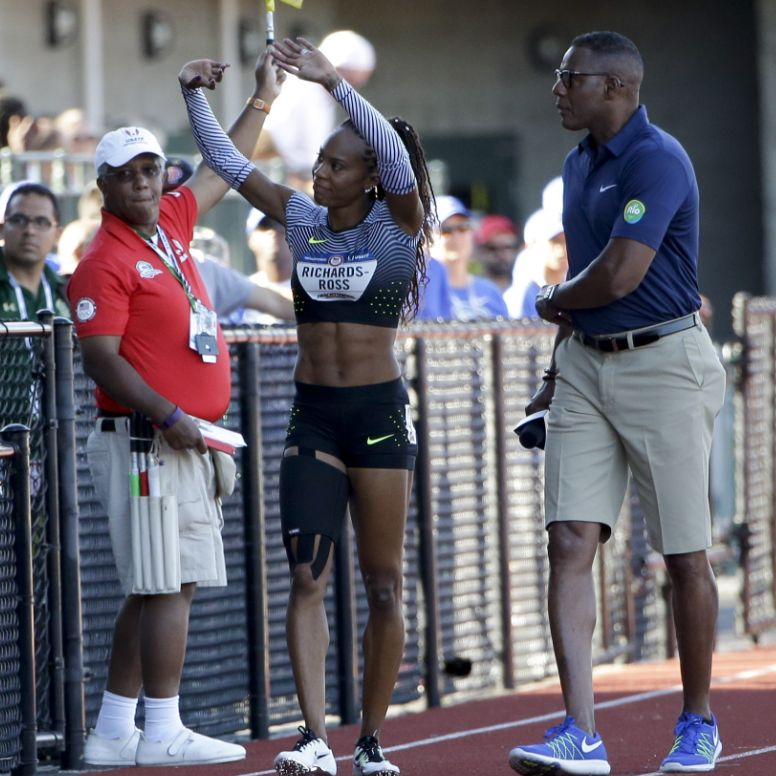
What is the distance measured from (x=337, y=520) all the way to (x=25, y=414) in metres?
1.51

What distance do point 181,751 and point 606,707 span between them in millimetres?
2318

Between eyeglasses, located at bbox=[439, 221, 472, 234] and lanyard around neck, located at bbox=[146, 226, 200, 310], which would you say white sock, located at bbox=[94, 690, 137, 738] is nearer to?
lanyard around neck, located at bbox=[146, 226, 200, 310]

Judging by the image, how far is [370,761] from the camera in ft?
21.0

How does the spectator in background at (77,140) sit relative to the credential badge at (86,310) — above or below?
above

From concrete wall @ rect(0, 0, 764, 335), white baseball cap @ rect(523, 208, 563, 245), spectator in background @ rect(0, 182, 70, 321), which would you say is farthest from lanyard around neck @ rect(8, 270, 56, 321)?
concrete wall @ rect(0, 0, 764, 335)

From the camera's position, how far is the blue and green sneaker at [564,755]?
6172 mm

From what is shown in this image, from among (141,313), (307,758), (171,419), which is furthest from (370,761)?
(141,313)

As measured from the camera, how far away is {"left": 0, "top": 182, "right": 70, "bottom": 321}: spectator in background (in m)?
8.53

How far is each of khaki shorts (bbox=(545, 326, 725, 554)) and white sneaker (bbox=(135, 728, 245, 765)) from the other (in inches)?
68.2

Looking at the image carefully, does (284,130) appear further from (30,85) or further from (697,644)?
(697,644)

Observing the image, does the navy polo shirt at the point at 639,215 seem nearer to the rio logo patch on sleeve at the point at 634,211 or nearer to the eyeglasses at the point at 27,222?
the rio logo patch on sleeve at the point at 634,211

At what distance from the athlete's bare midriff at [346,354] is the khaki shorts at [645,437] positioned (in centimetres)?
66

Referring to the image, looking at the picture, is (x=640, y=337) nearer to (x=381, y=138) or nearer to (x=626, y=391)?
(x=626, y=391)

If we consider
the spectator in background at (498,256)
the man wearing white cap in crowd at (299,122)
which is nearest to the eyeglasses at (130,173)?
the man wearing white cap in crowd at (299,122)
